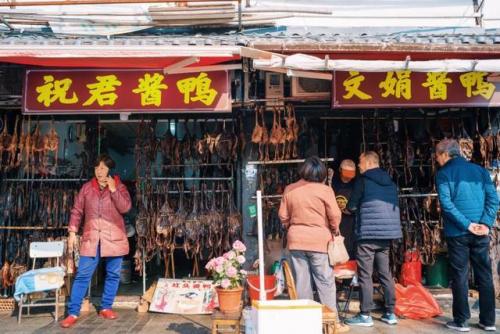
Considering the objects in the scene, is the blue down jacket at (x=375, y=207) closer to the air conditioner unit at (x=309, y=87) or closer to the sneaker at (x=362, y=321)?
the sneaker at (x=362, y=321)

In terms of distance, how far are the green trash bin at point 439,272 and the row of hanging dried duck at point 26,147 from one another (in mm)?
6373

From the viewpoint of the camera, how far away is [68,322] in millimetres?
5977

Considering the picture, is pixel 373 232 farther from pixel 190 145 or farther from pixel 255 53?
pixel 190 145

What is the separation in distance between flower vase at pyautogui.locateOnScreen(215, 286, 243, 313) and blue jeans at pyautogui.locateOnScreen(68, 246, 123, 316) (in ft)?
6.84

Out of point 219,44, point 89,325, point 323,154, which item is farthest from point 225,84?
point 89,325

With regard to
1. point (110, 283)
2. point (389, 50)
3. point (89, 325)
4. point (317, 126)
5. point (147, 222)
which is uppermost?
point (389, 50)

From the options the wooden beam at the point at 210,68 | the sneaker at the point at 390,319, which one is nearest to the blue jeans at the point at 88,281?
the wooden beam at the point at 210,68

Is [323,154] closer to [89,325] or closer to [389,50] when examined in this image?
[389,50]

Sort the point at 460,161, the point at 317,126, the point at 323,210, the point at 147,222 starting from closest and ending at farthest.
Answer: the point at 323,210 < the point at 460,161 < the point at 147,222 < the point at 317,126

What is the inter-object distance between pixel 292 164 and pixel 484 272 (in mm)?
3107

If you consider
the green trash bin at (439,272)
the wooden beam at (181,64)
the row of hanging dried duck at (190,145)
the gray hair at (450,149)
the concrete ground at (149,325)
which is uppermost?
the wooden beam at (181,64)

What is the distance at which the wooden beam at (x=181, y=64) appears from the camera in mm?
5520

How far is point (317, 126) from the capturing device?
758cm

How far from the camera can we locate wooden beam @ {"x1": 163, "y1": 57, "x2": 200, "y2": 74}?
5520mm
